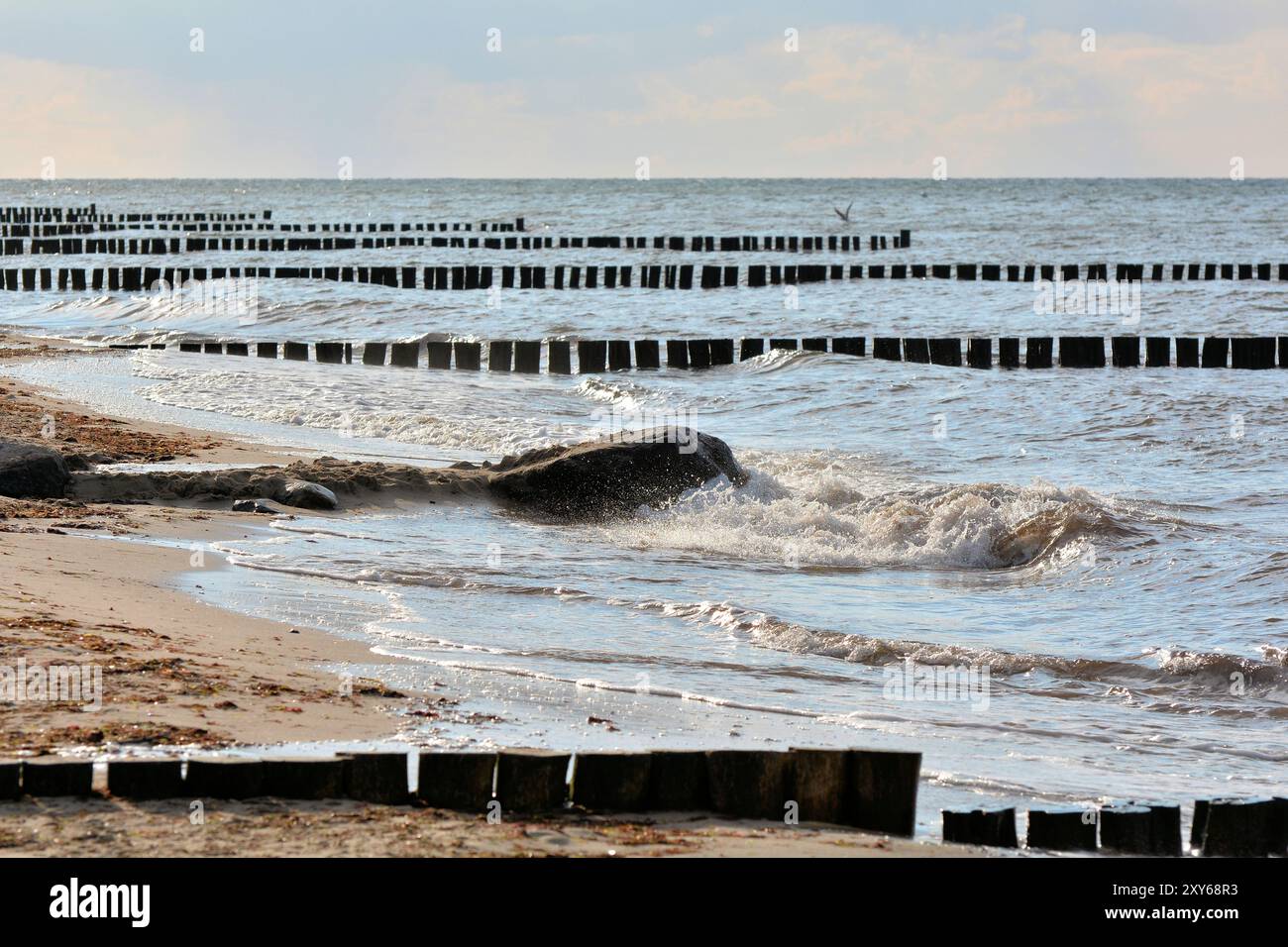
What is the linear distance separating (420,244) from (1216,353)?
39.1 meters

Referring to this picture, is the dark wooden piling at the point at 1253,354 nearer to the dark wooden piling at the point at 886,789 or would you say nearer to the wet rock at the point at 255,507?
the wet rock at the point at 255,507

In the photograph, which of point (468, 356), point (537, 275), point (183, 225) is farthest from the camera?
point (183, 225)

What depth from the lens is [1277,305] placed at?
2822 cm

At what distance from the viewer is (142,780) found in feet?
13.2

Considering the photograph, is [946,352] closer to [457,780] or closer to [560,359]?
[560,359]

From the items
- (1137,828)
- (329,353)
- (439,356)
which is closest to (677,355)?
(439,356)

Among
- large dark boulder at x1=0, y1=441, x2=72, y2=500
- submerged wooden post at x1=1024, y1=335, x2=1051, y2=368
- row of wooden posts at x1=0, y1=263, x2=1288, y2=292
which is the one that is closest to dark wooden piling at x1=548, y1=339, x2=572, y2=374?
submerged wooden post at x1=1024, y1=335, x2=1051, y2=368

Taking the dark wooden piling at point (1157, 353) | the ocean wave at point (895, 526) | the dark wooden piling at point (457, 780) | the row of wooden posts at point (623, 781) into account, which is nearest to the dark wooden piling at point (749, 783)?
the row of wooden posts at point (623, 781)

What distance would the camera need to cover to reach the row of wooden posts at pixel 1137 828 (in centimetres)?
418

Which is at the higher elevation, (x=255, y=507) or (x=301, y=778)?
(x=255, y=507)

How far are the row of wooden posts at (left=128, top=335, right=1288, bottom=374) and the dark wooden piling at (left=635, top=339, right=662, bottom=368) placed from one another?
0.6 inches

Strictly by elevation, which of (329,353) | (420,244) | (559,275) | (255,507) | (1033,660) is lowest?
(1033,660)
